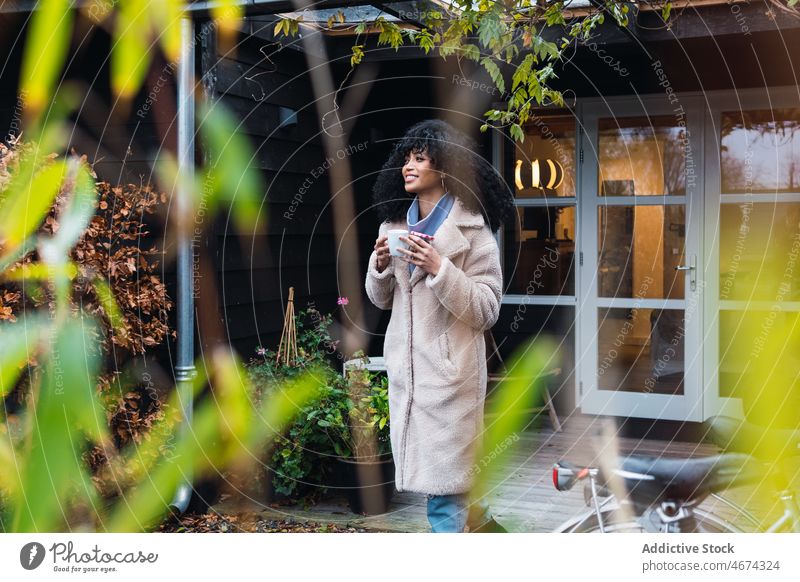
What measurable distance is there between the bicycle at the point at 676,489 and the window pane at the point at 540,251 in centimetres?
268

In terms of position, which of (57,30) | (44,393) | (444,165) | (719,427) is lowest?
(719,427)

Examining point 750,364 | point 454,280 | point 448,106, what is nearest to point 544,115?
point 448,106

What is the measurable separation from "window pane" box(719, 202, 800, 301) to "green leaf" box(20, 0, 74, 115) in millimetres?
3441

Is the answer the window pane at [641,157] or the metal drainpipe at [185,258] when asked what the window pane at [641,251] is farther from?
the metal drainpipe at [185,258]

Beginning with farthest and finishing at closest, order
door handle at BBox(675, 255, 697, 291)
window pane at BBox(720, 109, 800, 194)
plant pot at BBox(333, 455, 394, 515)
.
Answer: door handle at BBox(675, 255, 697, 291)
window pane at BBox(720, 109, 800, 194)
plant pot at BBox(333, 455, 394, 515)

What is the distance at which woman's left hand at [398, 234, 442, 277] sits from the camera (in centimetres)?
279

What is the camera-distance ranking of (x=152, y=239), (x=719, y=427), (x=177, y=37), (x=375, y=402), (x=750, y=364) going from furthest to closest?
(x=750, y=364) → (x=152, y=239) → (x=375, y=402) → (x=177, y=37) → (x=719, y=427)

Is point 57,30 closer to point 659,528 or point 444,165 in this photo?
point 444,165

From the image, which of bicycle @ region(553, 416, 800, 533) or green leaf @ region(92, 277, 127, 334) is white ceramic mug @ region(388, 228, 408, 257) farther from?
green leaf @ region(92, 277, 127, 334)

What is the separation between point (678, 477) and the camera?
9.80 feet

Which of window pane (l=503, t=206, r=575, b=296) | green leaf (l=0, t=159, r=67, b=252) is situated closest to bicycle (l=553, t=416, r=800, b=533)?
green leaf (l=0, t=159, r=67, b=252)

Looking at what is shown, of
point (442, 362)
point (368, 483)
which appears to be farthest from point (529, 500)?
point (442, 362)
